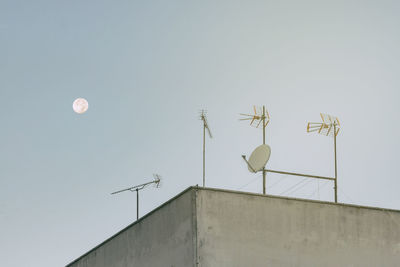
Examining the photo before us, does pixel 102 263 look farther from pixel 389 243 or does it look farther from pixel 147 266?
pixel 389 243

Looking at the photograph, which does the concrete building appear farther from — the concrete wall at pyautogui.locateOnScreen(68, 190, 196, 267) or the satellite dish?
the satellite dish

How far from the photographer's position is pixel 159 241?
26.3 meters

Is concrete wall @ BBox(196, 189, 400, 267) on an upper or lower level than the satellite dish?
lower

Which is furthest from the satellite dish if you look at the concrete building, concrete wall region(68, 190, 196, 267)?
concrete wall region(68, 190, 196, 267)

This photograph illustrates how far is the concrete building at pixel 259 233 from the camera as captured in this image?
24516 millimetres

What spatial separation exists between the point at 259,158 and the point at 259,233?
3185 mm

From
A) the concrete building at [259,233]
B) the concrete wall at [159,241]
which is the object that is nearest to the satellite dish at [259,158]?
the concrete building at [259,233]

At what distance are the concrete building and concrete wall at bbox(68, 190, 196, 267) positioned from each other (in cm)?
3

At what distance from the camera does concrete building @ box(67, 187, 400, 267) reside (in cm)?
2452

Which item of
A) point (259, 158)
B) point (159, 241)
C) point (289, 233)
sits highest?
point (259, 158)

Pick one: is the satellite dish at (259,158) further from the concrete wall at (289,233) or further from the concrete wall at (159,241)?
the concrete wall at (159,241)

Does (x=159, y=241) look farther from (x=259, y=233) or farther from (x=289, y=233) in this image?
(x=289, y=233)

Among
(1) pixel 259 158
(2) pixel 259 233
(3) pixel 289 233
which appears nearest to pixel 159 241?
(2) pixel 259 233

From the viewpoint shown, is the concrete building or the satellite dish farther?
the satellite dish
